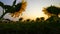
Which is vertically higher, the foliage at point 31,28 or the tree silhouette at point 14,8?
the tree silhouette at point 14,8

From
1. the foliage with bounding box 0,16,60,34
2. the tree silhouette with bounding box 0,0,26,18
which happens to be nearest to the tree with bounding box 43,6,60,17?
the tree silhouette with bounding box 0,0,26,18

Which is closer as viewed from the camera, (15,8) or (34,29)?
(34,29)

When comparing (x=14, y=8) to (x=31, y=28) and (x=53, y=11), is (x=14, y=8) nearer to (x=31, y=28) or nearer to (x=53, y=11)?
(x=53, y=11)

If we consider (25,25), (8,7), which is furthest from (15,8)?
(25,25)

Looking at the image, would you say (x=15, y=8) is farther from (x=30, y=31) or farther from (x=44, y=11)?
(x=30, y=31)

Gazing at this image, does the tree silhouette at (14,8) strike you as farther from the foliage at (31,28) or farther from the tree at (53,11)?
the foliage at (31,28)

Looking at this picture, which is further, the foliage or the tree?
the tree

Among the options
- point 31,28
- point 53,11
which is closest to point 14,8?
point 53,11

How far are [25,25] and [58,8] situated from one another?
1.05 m

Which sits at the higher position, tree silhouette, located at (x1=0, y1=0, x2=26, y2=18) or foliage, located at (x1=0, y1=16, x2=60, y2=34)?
tree silhouette, located at (x1=0, y1=0, x2=26, y2=18)

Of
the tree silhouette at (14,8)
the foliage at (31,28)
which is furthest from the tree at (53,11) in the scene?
the foliage at (31,28)

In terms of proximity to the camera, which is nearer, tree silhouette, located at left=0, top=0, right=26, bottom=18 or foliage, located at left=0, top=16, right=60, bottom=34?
foliage, located at left=0, top=16, right=60, bottom=34

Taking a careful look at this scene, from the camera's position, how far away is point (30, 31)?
140 cm

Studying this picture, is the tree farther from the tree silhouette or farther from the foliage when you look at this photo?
the foliage
